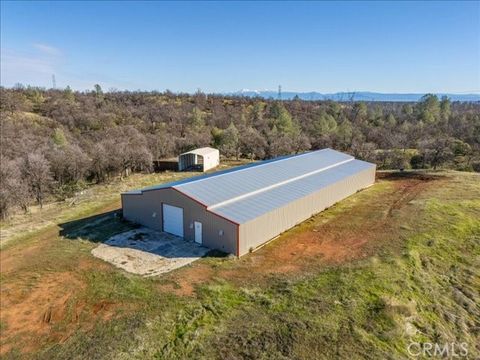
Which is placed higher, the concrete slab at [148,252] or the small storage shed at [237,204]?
the small storage shed at [237,204]

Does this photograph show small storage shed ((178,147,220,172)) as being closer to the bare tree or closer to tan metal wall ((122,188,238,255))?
the bare tree

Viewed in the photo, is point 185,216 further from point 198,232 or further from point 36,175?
point 36,175

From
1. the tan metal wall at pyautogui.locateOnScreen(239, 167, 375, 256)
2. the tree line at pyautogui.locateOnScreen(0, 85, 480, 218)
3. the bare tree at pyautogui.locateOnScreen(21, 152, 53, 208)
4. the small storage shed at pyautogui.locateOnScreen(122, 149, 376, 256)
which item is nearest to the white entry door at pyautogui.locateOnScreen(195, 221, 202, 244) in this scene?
the small storage shed at pyautogui.locateOnScreen(122, 149, 376, 256)

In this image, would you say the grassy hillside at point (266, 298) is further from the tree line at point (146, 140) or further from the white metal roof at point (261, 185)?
the tree line at point (146, 140)

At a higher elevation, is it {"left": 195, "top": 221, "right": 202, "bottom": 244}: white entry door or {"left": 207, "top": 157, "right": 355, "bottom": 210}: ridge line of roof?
{"left": 207, "top": 157, "right": 355, "bottom": 210}: ridge line of roof

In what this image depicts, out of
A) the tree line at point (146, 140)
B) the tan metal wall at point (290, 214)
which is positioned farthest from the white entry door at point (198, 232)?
the tree line at point (146, 140)

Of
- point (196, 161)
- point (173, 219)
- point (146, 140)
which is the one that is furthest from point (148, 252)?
point (146, 140)

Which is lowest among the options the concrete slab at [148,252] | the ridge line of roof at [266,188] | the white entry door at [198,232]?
the concrete slab at [148,252]

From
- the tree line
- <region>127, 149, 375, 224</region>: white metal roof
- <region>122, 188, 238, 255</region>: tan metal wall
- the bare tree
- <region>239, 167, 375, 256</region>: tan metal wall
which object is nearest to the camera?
<region>122, 188, 238, 255</region>: tan metal wall
